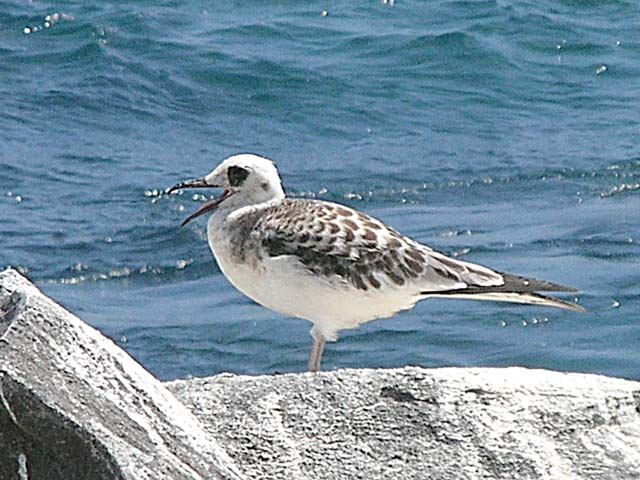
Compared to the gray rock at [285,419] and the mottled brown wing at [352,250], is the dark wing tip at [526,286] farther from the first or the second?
the gray rock at [285,419]

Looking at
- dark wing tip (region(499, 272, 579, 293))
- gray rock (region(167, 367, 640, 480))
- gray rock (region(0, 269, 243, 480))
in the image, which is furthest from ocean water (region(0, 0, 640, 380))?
gray rock (region(0, 269, 243, 480))

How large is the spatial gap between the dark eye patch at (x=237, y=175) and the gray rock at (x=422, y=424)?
1939mm

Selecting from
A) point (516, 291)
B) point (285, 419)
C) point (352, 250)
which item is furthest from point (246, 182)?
point (285, 419)

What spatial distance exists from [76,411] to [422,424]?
1.29 metres

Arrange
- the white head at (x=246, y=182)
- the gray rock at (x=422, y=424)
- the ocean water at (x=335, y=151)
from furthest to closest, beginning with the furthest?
the ocean water at (x=335, y=151), the white head at (x=246, y=182), the gray rock at (x=422, y=424)

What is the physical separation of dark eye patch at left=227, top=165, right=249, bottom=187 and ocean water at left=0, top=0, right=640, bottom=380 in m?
2.32

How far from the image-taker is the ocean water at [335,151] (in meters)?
10.2

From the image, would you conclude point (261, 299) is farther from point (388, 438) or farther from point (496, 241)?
point (496, 241)

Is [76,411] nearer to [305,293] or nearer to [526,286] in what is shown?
[305,293]

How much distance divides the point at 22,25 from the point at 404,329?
7344 millimetres

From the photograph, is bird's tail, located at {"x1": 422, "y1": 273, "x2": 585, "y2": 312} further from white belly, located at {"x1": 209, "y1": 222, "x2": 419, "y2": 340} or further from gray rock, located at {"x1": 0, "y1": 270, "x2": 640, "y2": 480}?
gray rock, located at {"x1": 0, "y1": 270, "x2": 640, "y2": 480}

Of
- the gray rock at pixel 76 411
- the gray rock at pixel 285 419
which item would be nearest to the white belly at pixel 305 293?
the gray rock at pixel 285 419

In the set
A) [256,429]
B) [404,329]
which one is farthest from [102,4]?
[256,429]

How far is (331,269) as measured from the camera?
6.89 m
